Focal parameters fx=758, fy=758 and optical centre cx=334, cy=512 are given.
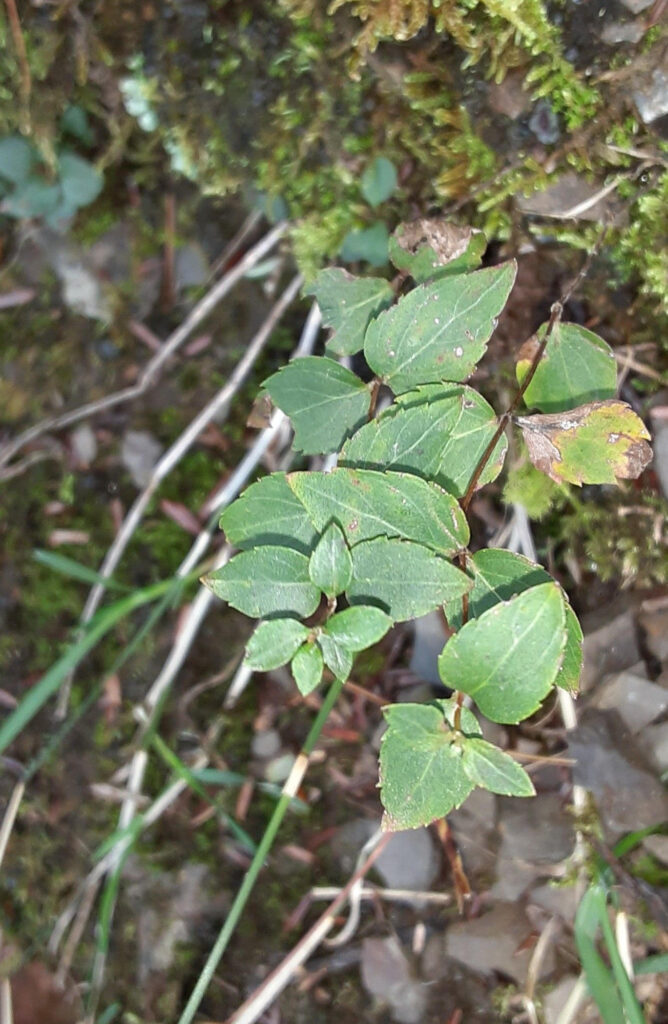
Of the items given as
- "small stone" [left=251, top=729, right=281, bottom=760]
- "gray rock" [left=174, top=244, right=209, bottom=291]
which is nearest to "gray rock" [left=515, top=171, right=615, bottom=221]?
"gray rock" [left=174, top=244, right=209, bottom=291]

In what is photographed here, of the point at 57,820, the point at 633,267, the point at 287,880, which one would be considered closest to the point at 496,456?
the point at 633,267

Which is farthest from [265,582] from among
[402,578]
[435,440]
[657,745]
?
[657,745]

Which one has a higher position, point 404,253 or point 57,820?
point 404,253

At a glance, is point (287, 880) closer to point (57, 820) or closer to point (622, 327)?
point (57, 820)

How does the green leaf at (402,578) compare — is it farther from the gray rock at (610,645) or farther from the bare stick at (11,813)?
the bare stick at (11,813)

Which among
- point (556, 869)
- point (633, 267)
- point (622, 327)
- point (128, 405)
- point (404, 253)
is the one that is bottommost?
point (556, 869)

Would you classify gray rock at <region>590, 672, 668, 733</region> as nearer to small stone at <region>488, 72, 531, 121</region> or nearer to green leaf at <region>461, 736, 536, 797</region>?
green leaf at <region>461, 736, 536, 797</region>
